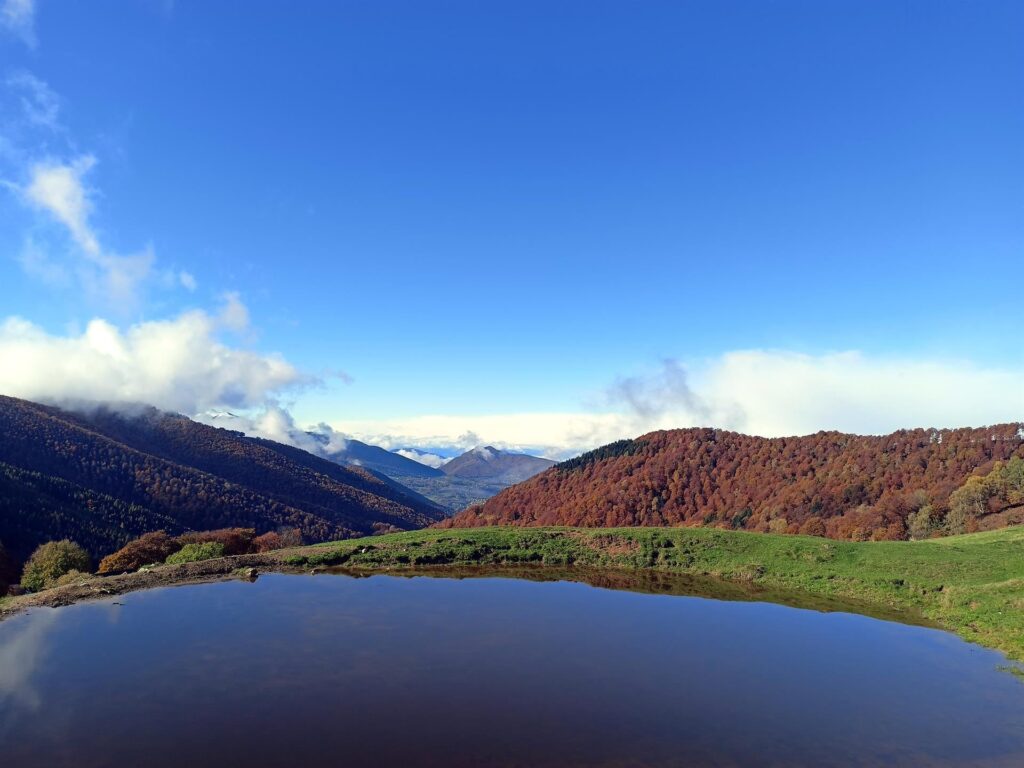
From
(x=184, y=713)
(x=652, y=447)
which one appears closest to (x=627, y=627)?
(x=184, y=713)

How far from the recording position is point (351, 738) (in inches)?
632

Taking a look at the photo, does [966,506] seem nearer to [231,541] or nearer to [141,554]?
[231,541]

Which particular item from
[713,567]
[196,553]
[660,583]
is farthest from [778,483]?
[196,553]

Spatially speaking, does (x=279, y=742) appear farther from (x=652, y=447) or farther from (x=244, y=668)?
Answer: (x=652, y=447)

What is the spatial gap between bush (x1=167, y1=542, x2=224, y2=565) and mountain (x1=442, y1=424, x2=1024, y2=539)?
3296 inches

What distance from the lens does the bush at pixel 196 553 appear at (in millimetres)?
43125

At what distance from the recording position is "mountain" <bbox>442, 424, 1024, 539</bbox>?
8806cm

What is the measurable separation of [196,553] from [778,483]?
400 ft

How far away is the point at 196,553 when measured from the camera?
44094 millimetres

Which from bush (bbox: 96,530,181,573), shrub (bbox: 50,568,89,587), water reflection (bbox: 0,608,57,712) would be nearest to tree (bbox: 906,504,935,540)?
bush (bbox: 96,530,181,573)

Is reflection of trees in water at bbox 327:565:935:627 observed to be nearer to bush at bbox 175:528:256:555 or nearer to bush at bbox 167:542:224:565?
bush at bbox 167:542:224:565

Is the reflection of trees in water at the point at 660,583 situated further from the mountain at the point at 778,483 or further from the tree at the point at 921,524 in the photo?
the tree at the point at 921,524

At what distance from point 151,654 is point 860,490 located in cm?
12108

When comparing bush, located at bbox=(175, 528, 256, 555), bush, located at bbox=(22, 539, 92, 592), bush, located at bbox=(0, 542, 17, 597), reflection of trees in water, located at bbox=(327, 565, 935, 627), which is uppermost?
reflection of trees in water, located at bbox=(327, 565, 935, 627)
